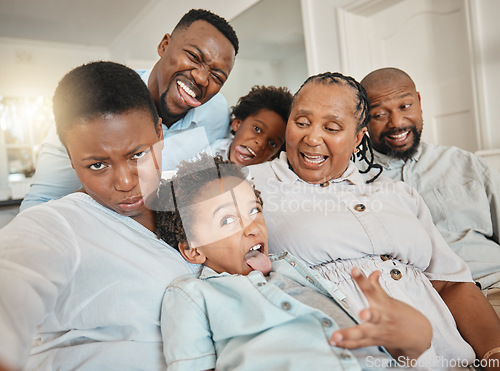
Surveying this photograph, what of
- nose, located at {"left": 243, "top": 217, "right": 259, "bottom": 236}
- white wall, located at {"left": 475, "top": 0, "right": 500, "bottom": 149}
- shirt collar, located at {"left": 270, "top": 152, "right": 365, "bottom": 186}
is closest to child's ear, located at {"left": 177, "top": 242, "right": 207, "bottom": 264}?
nose, located at {"left": 243, "top": 217, "right": 259, "bottom": 236}

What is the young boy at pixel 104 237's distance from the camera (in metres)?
0.63

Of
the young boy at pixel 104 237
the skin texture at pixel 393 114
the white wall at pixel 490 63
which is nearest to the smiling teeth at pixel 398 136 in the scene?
the skin texture at pixel 393 114

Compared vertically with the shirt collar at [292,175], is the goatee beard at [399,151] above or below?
above

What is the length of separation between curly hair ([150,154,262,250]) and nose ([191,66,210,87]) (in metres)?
0.50

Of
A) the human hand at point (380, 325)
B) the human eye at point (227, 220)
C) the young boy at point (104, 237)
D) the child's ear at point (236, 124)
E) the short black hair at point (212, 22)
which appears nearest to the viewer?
the human hand at point (380, 325)

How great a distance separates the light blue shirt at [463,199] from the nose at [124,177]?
105cm

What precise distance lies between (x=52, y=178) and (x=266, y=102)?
824 mm

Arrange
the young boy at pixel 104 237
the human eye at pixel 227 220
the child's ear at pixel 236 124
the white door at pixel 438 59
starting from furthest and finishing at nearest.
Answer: the white door at pixel 438 59 < the child's ear at pixel 236 124 < the human eye at pixel 227 220 < the young boy at pixel 104 237

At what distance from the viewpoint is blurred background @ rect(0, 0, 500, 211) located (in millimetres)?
1859

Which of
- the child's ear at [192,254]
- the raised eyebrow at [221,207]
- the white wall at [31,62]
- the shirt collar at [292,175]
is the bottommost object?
the child's ear at [192,254]

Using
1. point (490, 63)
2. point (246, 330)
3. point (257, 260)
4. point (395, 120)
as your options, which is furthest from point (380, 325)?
point (490, 63)

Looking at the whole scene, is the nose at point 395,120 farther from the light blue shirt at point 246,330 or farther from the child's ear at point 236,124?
the light blue shirt at point 246,330

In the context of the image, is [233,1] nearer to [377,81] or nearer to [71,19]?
[71,19]

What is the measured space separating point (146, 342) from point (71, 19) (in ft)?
11.2
